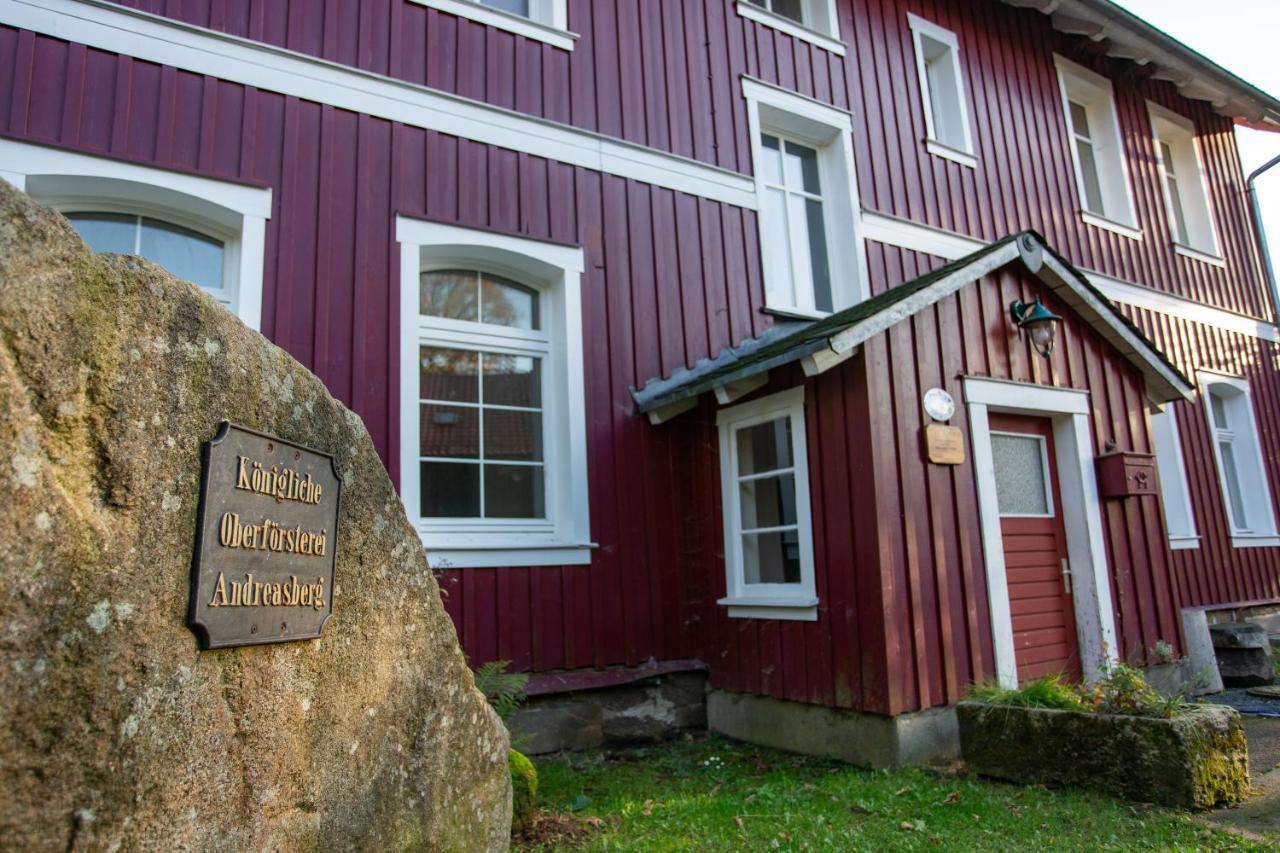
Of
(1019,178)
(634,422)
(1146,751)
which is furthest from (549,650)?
(1019,178)

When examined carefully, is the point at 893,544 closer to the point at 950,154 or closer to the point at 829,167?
the point at 829,167

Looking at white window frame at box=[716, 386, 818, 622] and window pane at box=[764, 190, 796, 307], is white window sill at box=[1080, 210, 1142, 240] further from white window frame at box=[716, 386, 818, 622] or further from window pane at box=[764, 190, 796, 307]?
white window frame at box=[716, 386, 818, 622]

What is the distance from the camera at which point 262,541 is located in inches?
91.9

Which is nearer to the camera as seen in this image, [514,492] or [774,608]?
[774,608]

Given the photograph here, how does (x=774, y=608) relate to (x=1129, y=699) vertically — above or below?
above

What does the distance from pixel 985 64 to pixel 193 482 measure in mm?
10826

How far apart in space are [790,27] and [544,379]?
4.79 meters

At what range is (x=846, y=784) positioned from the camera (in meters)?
4.84

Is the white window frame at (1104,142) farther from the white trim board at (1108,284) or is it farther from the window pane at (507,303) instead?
the window pane at (507,303)

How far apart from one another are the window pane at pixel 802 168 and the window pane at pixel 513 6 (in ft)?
9.70

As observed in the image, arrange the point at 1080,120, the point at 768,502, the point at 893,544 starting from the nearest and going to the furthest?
1. the point at 893,544
2. the point at 768,502
3. the point at 1080,120

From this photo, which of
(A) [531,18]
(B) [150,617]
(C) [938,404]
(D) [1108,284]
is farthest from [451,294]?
(D) [1108,284]

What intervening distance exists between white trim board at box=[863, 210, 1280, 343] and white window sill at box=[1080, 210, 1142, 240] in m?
0.75

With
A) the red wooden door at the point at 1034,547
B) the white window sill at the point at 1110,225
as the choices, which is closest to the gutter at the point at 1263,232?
the white window sill at the point at 1110,225
